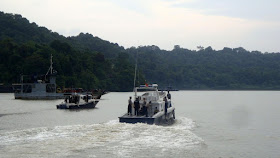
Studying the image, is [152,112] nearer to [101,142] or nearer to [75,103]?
[101,142]

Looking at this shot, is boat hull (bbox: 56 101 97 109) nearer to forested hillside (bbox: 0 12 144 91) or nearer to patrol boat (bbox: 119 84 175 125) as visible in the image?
patrol boat (bbox: 119 84 175 125)

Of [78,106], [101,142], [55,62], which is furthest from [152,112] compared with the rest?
[55,62]

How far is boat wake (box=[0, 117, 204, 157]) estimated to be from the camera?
21.6 metres

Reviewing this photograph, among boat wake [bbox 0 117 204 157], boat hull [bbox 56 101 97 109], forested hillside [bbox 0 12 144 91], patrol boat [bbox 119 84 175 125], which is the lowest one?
boat wake [bbox 0 117 204 157]

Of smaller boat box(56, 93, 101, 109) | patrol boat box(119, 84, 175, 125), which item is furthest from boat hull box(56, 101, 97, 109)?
patrol boat box(119, 84, 175, 125)

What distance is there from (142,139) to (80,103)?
37676 mm

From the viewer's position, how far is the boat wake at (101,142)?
21.6m

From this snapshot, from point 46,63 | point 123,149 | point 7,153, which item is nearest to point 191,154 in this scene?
point 123,149

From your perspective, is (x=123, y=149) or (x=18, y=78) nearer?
(x=123, y=149)

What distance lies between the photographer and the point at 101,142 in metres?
24.3

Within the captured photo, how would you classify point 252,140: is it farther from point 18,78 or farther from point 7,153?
point 18,78

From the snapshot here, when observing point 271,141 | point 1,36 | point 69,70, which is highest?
point 1,36

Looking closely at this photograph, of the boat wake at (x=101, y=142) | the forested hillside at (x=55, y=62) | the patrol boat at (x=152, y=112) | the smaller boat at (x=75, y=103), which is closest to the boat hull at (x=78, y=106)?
the smaller boat at (x=75, y=103)

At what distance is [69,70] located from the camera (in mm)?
142875
